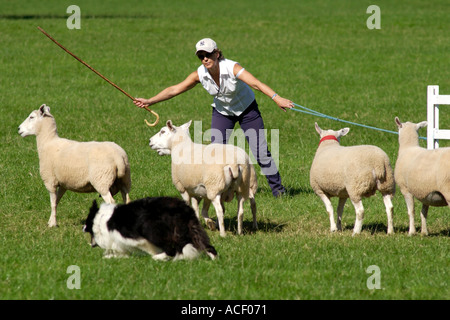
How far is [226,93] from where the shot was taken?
9469 mm

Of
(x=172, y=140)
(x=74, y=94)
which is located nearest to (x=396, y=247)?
(x=172, y=140)

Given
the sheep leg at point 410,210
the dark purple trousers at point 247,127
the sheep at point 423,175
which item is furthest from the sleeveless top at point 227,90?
the sheep leg at point 410,210

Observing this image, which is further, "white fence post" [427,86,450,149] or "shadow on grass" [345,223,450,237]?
"white fence post" [427,86,450,149]

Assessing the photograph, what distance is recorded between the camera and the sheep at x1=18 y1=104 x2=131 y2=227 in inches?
332

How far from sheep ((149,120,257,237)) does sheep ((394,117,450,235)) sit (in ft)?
6.06

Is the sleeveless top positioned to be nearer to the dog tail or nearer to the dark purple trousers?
the dark purple trousers

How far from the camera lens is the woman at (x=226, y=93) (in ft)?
29.2

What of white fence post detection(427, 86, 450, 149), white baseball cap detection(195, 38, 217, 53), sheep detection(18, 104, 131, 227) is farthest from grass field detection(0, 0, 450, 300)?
white baseball cap detection(195, 38, 217, 53)

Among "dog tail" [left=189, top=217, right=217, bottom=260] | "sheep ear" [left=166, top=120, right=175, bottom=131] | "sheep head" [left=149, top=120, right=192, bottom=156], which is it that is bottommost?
"dog tail" [left=189, top=217, right=217, bottom=260]

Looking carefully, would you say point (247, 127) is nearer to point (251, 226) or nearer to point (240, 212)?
point (251, 226)

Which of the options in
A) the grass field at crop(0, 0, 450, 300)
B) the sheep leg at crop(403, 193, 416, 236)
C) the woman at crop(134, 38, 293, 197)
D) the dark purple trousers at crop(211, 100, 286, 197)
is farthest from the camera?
the dark purple trousers at crop(211, 100, 286, 197)

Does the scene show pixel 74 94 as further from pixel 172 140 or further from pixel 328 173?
pixel 328 173

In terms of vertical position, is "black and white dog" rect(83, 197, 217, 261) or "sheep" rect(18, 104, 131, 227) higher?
"sheep" rect(18, 104, 131, 227)

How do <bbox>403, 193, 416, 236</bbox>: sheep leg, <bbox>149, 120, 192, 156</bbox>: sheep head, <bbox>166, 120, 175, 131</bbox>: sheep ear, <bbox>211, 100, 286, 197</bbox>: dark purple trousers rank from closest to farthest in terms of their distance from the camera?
<bbox>403, 193, 416, 236</bbox>: sheep leg, <bbox>166, 120, 175, 131</bbox>: sheep ear, <bbox>149, 120, 192, 156</bbox>: sheep head, <bbox>211, 100, 286, 197</bbox>: dark purple trousers
